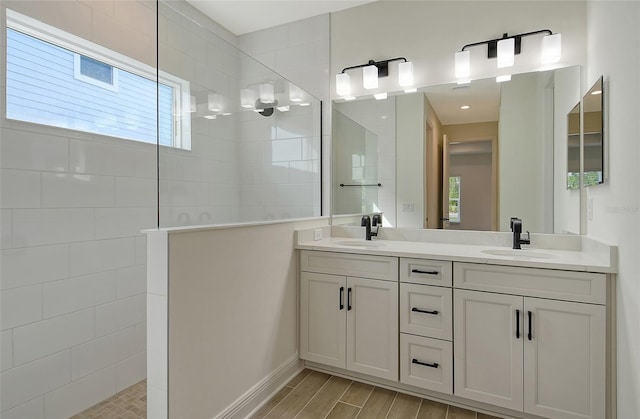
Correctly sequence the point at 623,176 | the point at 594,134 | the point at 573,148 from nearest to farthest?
the point at 623,176 < the point at 594,134 < the point at 573,148

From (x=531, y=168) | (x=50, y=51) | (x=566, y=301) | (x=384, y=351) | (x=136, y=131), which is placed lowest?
(x=384, y=351)

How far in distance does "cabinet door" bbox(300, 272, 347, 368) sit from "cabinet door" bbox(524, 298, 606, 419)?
3.31 ft

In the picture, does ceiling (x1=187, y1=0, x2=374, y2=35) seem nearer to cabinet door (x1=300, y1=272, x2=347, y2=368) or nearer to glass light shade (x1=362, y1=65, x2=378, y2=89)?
glass light shade (x1=362, y1=65, x2=378, y2=89)

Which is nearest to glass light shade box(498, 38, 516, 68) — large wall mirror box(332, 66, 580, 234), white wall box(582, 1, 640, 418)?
large wall mirror box(332, 66, 580, 234)

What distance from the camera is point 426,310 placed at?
6.29 ft

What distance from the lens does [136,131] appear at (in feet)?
7.34

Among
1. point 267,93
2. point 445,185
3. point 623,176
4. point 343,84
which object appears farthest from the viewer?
point 343,84

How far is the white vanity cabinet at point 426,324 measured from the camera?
1867 mm

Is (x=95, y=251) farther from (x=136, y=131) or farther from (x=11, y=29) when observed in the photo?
(x=11, y=29)

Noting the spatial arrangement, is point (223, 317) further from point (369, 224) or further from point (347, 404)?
point (369, 224)

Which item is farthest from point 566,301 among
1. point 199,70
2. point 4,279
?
point 4,279

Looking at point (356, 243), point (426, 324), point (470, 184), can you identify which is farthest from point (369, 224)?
point (426, 324)

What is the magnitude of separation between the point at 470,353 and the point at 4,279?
2370 millimetres

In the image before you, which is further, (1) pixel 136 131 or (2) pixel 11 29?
(1) pixel 136 131
